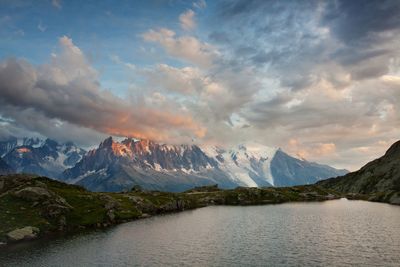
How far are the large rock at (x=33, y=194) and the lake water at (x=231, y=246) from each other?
3860 cm

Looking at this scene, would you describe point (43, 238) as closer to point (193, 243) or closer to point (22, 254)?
point (22, 254)

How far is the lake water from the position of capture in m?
97.1

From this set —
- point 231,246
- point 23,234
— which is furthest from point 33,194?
point 231,246

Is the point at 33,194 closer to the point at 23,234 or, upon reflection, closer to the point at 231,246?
the point at 23,234

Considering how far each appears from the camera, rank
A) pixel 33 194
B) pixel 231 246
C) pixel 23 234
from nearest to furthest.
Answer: pixel 231 246, pixel 23 234, pixel 33 194

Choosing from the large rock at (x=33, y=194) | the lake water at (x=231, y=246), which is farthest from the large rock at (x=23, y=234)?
the large rock at (x=33, y=194)

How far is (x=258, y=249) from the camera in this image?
Answer: 109 metres

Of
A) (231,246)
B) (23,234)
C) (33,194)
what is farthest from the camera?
(33,194)

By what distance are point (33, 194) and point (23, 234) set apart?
121ft

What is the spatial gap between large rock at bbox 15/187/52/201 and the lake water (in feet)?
127

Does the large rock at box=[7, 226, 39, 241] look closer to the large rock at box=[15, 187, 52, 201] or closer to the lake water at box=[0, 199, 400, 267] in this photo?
the lake water at box=[0, 199, 400, 267]

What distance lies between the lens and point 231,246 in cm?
11669

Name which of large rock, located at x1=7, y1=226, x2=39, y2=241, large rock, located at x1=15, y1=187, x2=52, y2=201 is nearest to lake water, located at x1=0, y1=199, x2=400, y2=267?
large rock, located at x1=7, y1=226, x2=39, y2=241

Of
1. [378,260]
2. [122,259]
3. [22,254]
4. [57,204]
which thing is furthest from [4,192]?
[378,260]
